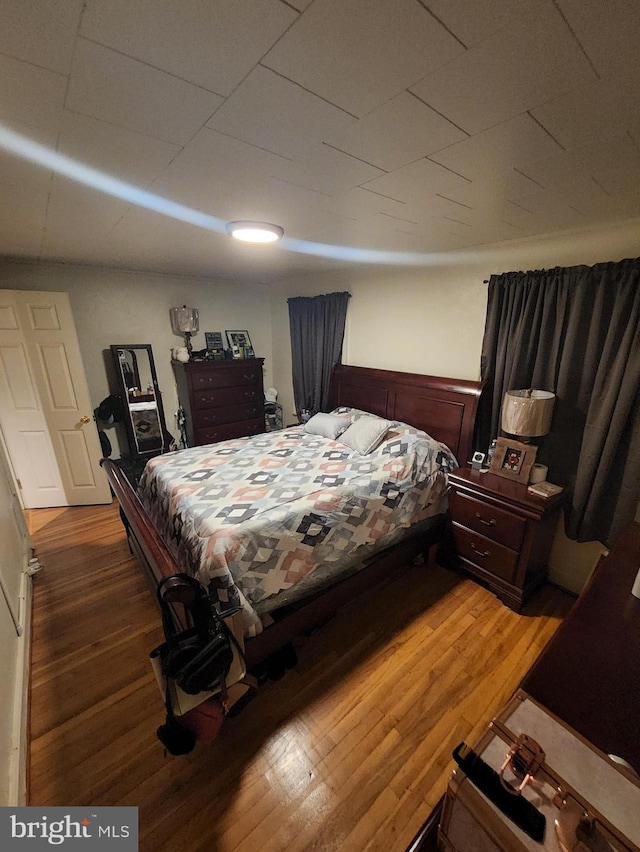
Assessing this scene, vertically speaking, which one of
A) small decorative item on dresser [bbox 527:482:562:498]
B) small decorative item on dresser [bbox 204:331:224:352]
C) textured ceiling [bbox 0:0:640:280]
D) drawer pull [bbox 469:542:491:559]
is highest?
textured ceiling [bbox 0:0:640:280]

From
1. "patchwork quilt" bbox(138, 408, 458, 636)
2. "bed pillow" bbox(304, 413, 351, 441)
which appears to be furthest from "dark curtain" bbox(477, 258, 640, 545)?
"bed pillow" bbox(304, 413, 351, 441)

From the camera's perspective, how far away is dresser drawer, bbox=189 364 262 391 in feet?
12.1

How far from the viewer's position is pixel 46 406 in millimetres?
2996

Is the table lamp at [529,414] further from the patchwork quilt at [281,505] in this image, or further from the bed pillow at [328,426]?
the bed pillow at [328,426]

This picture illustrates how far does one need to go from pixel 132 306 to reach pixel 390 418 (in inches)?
120

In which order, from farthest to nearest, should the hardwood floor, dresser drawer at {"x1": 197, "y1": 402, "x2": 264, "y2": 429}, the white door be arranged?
dresser drawer at {"x1": 197, "y1": 402, "x2": 264, "y2": 429} → the white door → the hardwood floor

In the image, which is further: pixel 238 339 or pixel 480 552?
pixel 238 339

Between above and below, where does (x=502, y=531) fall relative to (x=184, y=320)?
below

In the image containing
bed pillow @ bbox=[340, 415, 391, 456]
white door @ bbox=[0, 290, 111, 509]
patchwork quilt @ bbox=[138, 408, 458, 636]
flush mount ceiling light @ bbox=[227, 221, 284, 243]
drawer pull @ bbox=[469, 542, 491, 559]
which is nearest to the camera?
patchwork quilt @ bbox=[138, 408, 458, 636]

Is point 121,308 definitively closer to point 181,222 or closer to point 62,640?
point 181,222

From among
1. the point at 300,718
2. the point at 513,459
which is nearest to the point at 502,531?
the point at 513,459

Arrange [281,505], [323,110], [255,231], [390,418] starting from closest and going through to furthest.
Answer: [323,110], [281,505], [255,231], [390,418]

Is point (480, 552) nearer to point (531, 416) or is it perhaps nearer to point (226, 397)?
point (531, 416)

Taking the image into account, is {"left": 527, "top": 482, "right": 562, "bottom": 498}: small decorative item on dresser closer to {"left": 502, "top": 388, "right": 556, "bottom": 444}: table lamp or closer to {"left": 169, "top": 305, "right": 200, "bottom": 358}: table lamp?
{"left": 502, "top": 388, "right": 556, "bottom": 444}: table lamp
